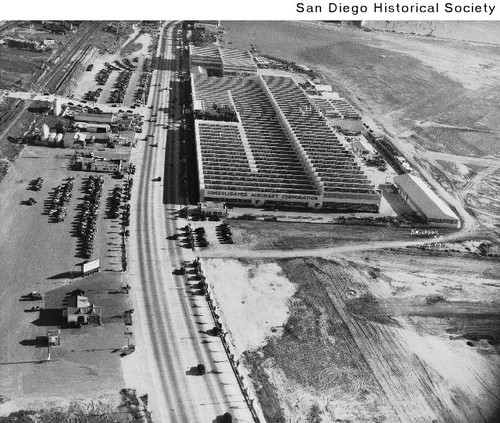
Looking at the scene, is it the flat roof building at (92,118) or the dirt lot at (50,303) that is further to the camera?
the flat roof building at (92,118)

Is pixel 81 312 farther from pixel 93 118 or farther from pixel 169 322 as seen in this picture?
pixel 93 118

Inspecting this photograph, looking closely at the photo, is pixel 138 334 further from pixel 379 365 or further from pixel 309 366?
pixel 379 365

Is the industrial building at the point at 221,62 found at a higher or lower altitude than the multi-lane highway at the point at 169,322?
higher

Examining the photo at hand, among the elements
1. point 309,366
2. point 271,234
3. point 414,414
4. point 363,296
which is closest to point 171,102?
point 271,234

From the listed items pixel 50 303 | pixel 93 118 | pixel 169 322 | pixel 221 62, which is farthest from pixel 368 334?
pixel 221 62

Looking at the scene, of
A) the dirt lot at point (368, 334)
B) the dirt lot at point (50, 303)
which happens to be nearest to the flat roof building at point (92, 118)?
the dirt lot at point (50, 303)

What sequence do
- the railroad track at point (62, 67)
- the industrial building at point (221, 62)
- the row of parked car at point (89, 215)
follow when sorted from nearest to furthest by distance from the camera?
the row of parked car at point (89, 215) → the railroad track at point (62, 67) → the industrial building at point (221, 62)

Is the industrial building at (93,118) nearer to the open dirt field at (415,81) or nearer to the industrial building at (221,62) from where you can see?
the industrial building at (221,62)
